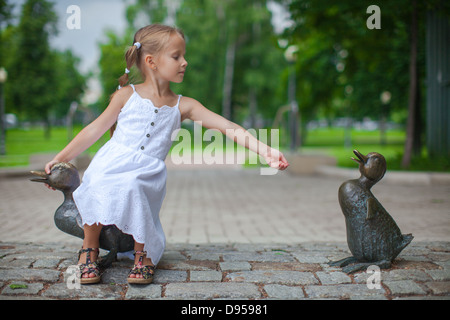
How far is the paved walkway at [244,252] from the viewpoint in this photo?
2658mm

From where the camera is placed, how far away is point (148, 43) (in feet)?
9.76

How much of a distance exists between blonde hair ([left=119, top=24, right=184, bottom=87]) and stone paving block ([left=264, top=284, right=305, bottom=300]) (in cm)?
Answer: 164

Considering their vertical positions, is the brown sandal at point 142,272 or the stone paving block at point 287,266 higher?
the brown sandal at point 142,272

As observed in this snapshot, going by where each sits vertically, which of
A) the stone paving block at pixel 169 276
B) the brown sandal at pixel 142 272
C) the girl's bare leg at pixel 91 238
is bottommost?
the stone paving block at pixel 169 276

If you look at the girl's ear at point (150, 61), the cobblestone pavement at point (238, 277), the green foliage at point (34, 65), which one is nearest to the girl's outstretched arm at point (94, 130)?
the girl's ear at point (150, 61)

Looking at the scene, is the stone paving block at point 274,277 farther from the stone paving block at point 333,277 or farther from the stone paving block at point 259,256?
the stone paving block at point 259,256

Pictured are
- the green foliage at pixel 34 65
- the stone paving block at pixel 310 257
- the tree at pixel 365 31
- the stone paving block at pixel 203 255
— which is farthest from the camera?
the green foliage at pixel 34 65

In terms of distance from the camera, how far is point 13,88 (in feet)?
119

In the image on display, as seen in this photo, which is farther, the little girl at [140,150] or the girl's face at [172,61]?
the girl's face at [172,61]

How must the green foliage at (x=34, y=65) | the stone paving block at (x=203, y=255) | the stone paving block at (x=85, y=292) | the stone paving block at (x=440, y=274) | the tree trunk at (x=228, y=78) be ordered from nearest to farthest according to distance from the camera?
the stone paving block at (x=85, y=292) → the stone paving block at (x=440, y=274) → the stone paving block at (x=203, y=255) → the tree trunk at (x=228, y=78) → the green foliage at (x=34, y=65)

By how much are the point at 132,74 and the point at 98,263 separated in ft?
4.19
